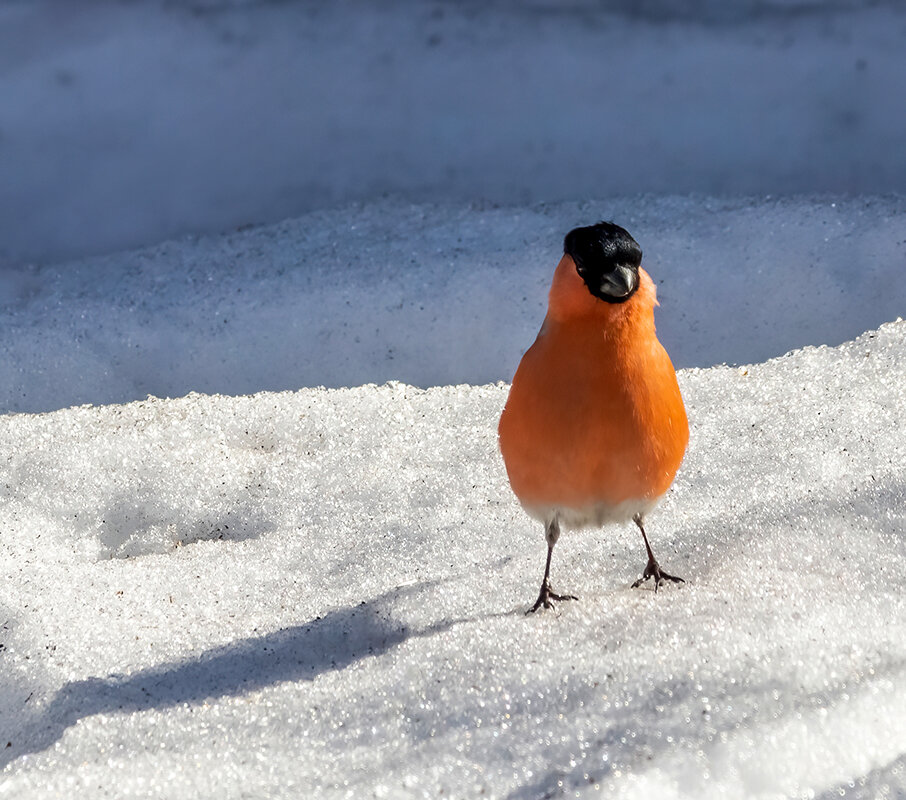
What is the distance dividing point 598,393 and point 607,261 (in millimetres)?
234

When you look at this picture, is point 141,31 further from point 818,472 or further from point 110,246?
point 818,472

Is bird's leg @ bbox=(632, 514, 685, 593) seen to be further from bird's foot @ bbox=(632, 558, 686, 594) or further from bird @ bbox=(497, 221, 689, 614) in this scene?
bird @ bbox=(497, 221, 689, 614)

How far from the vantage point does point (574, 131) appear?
4027 millimetres

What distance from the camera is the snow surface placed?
381cm

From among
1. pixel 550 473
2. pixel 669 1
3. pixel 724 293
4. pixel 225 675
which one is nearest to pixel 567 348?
pixel 550 473

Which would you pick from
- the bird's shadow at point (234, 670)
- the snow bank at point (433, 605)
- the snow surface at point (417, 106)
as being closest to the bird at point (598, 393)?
the snow bank at point (433, 605)

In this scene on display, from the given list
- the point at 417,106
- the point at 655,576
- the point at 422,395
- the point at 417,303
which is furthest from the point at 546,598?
the point at 417,106

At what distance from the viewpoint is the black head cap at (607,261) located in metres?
1.71

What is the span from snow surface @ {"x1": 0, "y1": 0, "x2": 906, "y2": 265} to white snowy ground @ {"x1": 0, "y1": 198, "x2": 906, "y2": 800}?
21 centimetres

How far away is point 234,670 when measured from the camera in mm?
1909

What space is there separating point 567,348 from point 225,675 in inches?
35.1

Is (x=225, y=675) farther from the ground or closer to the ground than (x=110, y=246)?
farther from the ground

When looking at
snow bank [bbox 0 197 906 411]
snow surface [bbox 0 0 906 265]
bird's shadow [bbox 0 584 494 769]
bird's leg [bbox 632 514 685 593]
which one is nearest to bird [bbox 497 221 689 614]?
bird's leg [bbox 632 514 685 593]

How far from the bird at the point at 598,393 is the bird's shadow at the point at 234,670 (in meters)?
0.38
